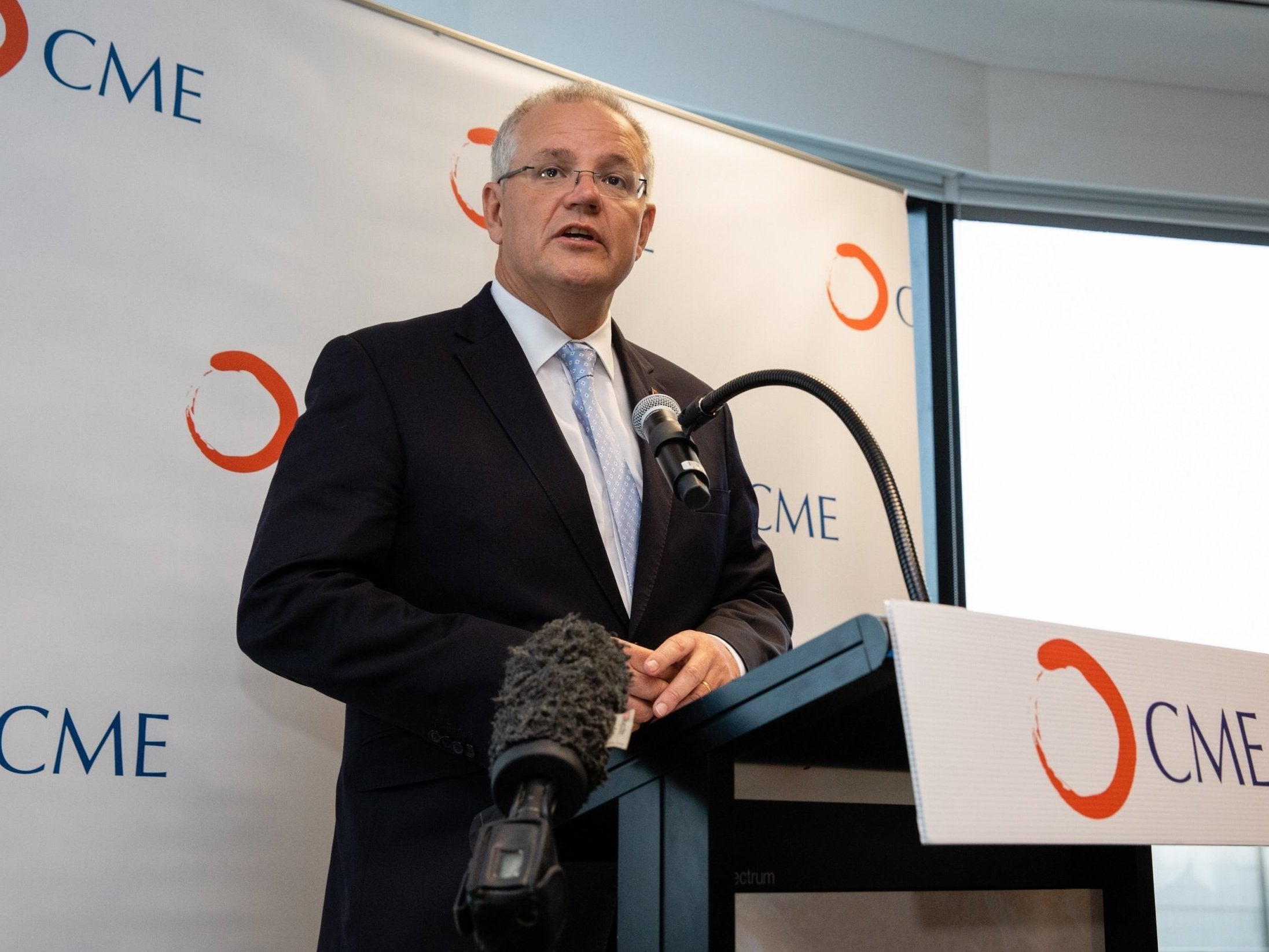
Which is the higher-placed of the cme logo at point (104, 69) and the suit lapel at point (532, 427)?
the cme logo at point (104, 69)

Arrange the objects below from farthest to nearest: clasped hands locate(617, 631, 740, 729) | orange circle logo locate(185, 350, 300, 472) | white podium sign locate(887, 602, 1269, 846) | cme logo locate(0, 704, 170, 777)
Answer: orange circle logo locate(185, 350, 300, 472), cme logo locate(0, 704, 170, 777), clasped hands locate(617, 631, 740, 729), white podium sign locate(887, 602, 1269, 846)

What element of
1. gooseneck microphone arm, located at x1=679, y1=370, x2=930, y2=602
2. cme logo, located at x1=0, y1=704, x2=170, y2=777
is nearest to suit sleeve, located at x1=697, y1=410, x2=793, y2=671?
gooseneck microphone arm, located at x1=679, y1=370, x2=930, y2=602

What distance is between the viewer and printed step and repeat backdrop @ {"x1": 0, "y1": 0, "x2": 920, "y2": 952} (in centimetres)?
171

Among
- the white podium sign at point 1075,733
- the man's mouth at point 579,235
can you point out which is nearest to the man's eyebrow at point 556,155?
the man's mouth at point 579,235

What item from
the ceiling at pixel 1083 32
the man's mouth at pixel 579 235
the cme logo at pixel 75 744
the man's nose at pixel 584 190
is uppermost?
the ceiling at pixel 1083 32

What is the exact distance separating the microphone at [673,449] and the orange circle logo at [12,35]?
1.36 meters

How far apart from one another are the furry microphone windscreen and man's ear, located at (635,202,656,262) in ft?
3.83

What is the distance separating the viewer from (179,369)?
190 centimetres

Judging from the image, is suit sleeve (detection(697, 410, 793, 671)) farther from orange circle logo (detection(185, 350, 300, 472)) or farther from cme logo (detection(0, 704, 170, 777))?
cme logo (detection(0, 704, 170, 777))

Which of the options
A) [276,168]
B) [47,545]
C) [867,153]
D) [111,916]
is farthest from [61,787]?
[867,153]

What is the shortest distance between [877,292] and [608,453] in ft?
5.00

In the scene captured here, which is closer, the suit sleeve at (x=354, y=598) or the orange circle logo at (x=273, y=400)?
the suit sleeve at (x=354, y=598)

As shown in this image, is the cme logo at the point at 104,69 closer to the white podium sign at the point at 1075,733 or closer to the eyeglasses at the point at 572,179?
the eyeglasses at the point at 572,179

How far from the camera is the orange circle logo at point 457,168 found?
2275 millimetres
